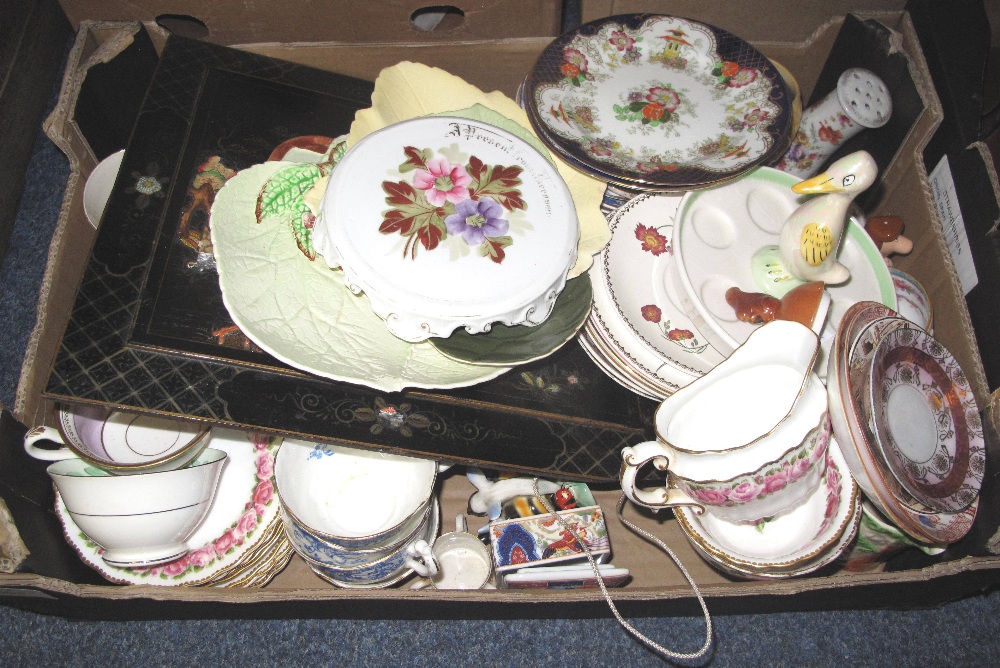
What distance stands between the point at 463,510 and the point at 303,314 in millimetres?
441

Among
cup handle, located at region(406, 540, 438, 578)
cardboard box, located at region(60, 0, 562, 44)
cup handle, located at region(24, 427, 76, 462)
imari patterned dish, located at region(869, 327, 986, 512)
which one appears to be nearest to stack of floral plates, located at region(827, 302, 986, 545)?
imari patterned dish, located at region(869, 327, 986, 512)

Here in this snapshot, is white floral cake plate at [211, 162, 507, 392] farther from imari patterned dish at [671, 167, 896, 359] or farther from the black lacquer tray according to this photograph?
imari patterned dish at [671, 167, 896, 359]

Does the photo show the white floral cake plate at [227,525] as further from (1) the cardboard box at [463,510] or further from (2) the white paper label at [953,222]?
(2) the white paper label at [953,222]

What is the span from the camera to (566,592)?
83cm

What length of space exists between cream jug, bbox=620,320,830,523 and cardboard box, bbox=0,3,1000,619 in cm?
17

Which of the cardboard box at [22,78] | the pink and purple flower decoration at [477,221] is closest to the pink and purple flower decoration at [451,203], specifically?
the pink and purple flower decoration at [477,221]

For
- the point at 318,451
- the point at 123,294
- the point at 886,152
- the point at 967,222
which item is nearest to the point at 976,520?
the point at 967,222

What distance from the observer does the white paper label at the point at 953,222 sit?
97 centimetres

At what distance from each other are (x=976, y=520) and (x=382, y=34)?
3.13 ft

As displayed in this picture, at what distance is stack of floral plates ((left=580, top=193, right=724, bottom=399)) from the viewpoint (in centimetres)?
79

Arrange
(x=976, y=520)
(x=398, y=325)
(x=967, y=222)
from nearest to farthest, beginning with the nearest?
(x=398, y=325) < (x=976, y=520) < (x=967, y=222)

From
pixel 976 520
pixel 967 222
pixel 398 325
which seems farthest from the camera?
pixel 967 222

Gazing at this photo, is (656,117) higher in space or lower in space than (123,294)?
higher

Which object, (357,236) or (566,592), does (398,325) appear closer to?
(357,236)
